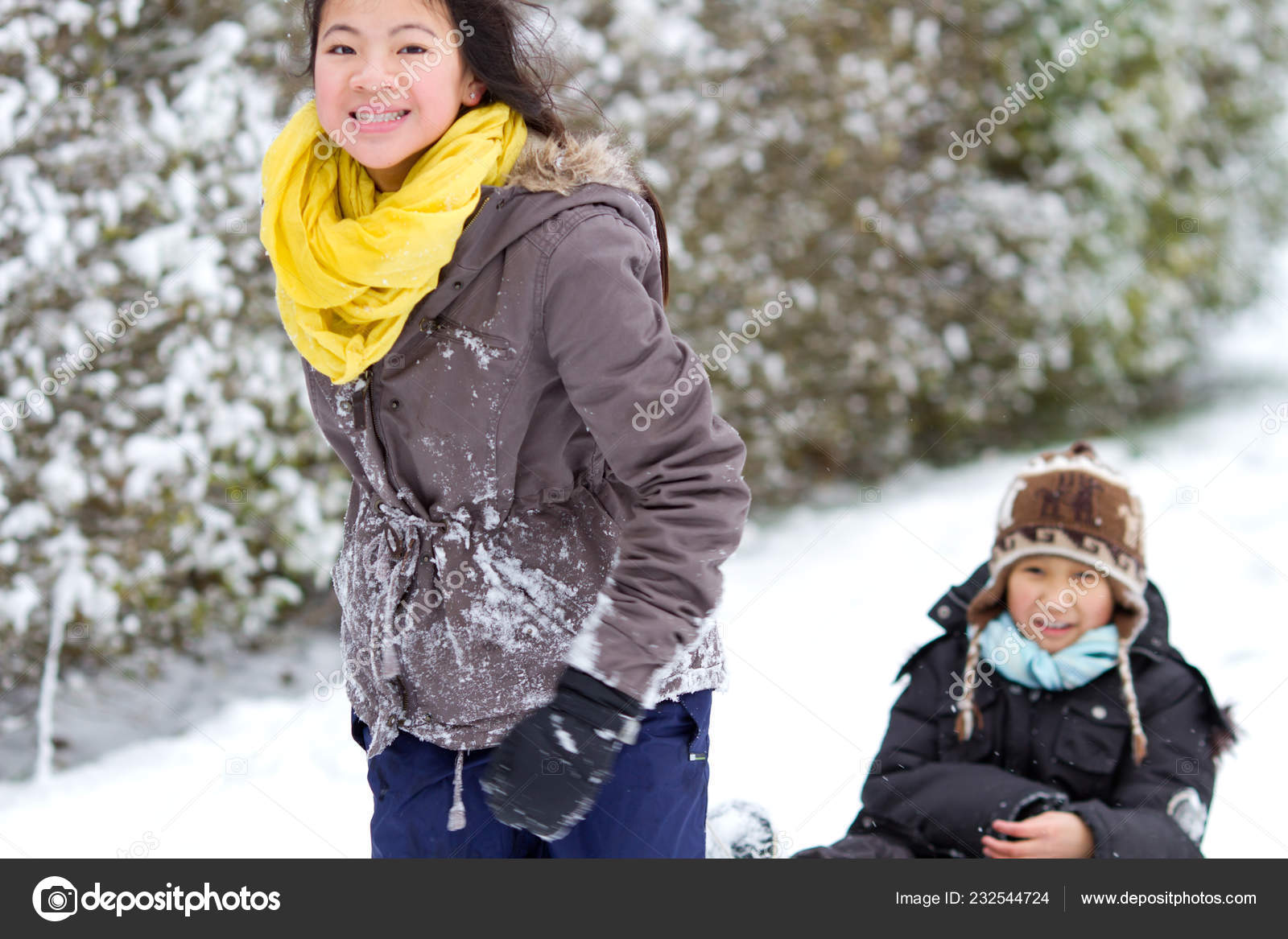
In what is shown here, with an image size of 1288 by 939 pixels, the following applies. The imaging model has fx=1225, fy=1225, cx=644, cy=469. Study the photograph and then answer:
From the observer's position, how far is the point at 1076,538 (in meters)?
2.52

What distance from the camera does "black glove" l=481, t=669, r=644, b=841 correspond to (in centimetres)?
146

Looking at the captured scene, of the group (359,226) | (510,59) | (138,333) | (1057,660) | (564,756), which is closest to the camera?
(564,756)

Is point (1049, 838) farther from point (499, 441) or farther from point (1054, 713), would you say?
point (499, 441)

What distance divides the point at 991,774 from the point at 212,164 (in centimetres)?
277

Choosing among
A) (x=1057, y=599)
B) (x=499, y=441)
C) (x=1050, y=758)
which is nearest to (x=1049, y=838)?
(x=1050, y=758)

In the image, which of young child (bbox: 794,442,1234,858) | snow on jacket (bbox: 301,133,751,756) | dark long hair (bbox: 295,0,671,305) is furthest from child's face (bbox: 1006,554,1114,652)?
dark long hair (bbox: 295,0,671,305)

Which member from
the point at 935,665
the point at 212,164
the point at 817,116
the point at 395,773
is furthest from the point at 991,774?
the point at 817,116

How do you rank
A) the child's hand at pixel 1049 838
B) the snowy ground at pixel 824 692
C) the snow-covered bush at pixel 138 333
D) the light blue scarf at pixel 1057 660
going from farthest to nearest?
1. the snow-covered bush at pixel 138 333
2. the snowy ground at pixel 824 692
3. the light blue scarf at pixel 1057 660
4. the child's hand at pixel 1049 838

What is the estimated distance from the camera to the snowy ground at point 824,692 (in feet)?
10.0

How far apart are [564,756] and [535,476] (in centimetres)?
38

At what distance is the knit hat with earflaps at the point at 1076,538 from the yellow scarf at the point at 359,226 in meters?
1.44

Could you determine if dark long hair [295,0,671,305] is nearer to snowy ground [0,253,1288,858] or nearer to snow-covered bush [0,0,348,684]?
snowy ground [0,253,1288,858]

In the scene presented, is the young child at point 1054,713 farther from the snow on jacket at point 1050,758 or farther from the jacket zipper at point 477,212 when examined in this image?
the jacket zipper at point 477,212

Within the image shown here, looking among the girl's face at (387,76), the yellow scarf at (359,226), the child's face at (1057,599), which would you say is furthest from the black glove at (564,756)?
the child's face at (1057,599)
